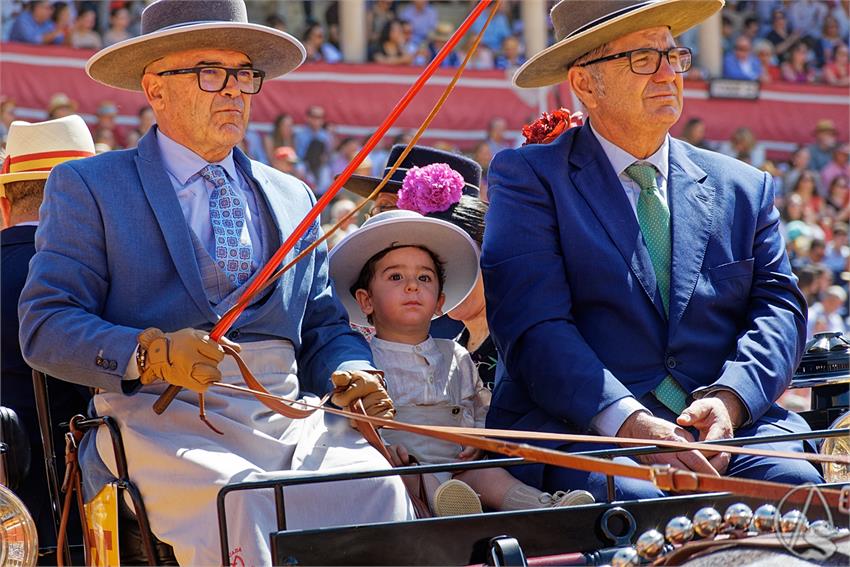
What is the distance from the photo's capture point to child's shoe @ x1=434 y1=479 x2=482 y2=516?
129 inches

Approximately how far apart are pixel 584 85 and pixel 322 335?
112 cm

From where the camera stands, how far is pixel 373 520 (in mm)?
3178

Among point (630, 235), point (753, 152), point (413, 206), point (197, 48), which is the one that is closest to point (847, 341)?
point (630, 235)

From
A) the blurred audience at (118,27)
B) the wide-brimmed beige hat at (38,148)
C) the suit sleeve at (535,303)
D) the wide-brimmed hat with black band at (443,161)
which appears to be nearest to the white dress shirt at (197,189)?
the suit sleeve at (535,303)

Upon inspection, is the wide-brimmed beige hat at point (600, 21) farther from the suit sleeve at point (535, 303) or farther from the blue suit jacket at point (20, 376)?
the blue suit jacket at point (20, 376)

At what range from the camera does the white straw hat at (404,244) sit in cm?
387

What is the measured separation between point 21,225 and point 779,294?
99.7 inches

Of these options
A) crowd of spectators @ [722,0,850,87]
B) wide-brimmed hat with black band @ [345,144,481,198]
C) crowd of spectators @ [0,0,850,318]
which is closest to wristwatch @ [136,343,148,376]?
wide-brimmed hat with black band @ [345,144,481,198]

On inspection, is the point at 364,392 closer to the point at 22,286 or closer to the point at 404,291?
the point at 404,291

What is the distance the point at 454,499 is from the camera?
129 inches

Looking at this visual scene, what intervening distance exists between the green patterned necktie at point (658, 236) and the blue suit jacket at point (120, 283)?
2.82 ft

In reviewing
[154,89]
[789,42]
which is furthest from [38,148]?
[789,42]

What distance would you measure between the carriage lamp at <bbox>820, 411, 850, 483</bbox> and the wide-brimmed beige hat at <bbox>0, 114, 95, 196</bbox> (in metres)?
2.70

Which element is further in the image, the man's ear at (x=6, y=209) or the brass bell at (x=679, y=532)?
the man's ear at (x=6, y=209)
